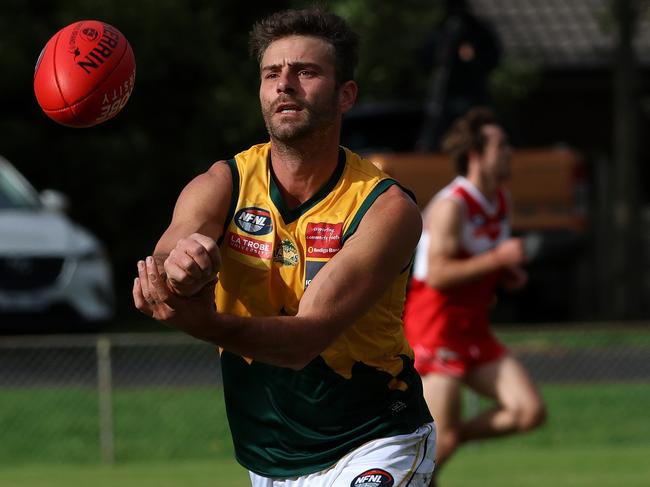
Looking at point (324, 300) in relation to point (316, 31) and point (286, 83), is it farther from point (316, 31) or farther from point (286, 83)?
point (316, 31)

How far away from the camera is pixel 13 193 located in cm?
1473

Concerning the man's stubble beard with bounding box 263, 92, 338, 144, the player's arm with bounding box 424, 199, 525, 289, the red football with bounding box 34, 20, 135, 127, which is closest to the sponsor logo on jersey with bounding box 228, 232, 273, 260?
the man's stubble beard with bounding box 263, 92, 338, 144

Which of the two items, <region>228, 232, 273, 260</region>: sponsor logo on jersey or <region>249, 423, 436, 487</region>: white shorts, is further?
<region>249, 423, 436, 487</region>: white shorts

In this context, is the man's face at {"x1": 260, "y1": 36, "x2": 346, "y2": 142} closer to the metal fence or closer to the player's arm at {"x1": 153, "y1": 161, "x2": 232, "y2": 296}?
the player's arm at {"x1": 153, "y1": 161, "x2": 232, "y2": 296}

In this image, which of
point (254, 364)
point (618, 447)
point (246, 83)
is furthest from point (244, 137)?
point (254, 364)

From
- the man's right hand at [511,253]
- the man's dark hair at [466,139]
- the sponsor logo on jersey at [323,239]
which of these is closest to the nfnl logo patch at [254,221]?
the sponsor logo on jersey at [323,239]

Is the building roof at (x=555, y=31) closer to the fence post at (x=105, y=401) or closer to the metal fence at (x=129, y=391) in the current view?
the metal fence at (x=129, y=391)

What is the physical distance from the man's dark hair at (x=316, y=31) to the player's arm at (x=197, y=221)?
0.45m

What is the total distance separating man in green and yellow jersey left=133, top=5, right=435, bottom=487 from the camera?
14.5 ft

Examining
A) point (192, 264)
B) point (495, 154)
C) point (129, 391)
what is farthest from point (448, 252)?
point (129, 391)

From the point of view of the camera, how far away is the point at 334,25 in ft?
15.2

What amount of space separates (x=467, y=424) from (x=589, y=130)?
56.2ft

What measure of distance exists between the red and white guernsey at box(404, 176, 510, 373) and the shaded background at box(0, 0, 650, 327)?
8114 millimetres

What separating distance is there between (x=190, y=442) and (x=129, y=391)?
1045 mm
